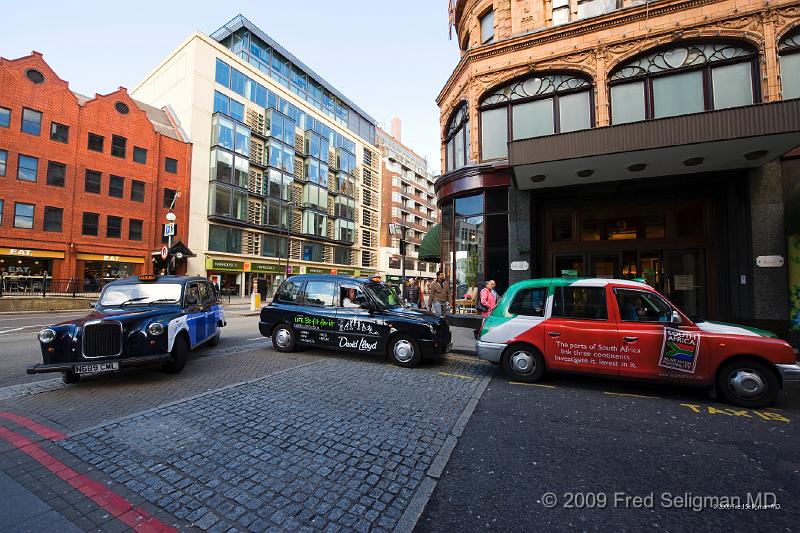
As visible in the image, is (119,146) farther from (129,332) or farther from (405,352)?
(405,352)

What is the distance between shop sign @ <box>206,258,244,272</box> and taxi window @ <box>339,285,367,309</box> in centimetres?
2927

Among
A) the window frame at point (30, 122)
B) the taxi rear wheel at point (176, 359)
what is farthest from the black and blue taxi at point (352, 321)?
the window frame at point (30, 122)

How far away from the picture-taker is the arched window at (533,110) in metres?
12.2

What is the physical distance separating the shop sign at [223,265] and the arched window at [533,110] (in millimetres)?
28443

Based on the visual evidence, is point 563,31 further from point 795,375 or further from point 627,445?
point 627,445

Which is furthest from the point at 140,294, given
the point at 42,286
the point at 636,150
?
the point at 42,286

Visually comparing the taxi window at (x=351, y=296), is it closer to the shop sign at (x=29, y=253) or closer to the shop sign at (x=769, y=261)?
the shop sign at (x=769, y=261)

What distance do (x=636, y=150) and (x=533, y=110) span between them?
563 centimetres

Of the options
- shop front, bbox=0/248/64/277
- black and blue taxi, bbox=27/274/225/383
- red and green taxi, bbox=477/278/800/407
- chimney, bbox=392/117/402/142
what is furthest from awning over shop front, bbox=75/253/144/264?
chimney, bbox=392/117/402/142

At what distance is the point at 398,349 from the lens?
711cm

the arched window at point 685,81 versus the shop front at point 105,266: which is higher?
the arched window at point 685,81

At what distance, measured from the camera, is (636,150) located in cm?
816

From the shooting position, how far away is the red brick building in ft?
77.9

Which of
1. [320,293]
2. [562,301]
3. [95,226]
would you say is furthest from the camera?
[95,226]
